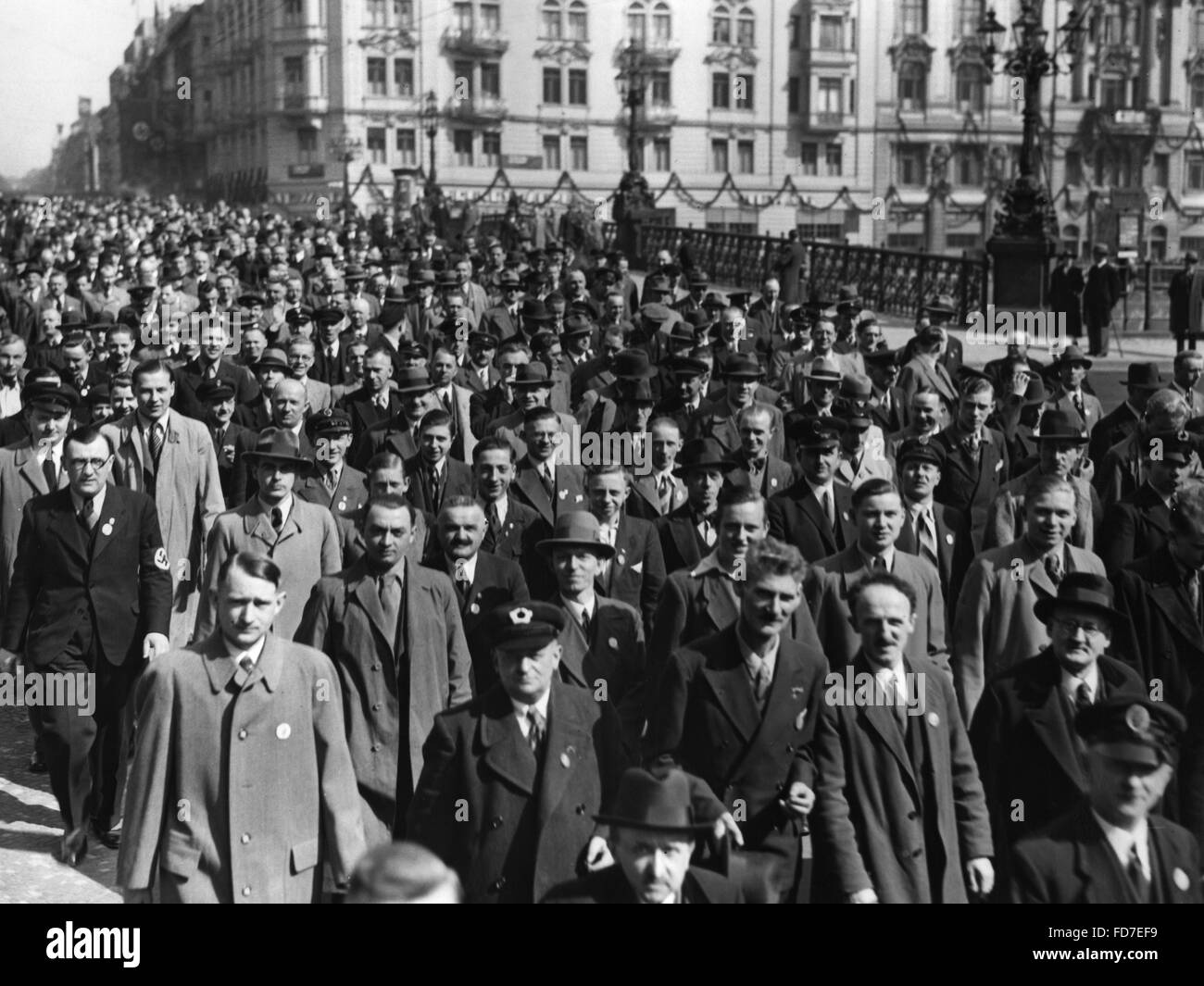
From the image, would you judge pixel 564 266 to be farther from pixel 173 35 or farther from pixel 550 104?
pixel 173 35

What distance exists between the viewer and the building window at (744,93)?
72125 millimetres

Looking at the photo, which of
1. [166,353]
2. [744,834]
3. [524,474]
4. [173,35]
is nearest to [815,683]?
[744,834]

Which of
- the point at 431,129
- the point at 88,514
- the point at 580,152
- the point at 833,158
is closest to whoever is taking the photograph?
the point at 88,514

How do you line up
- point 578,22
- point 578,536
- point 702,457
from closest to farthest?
point 578,536 < point 702,457 < point 578,22

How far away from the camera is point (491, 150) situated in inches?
2847

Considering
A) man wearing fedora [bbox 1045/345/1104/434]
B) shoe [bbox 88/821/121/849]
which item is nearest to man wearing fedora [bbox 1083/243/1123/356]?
man wearing fedora [bbox 1045/345/1104/434]

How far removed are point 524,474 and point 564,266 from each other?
14700 millimetres

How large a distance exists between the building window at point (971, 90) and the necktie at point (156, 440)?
7220 centimetres

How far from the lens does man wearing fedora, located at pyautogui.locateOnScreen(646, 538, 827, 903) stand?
18.2 feet

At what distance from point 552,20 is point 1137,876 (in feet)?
230

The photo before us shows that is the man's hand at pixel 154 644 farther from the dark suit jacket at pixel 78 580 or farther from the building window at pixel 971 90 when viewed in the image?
the building window at pixel 971 90

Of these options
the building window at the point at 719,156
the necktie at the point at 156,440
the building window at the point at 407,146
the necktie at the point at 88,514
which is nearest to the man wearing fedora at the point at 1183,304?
the necktie at the point at 156,440

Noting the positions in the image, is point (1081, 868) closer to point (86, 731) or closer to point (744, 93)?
point (86, 731)

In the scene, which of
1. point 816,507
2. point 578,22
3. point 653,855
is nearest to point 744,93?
point 578,22
